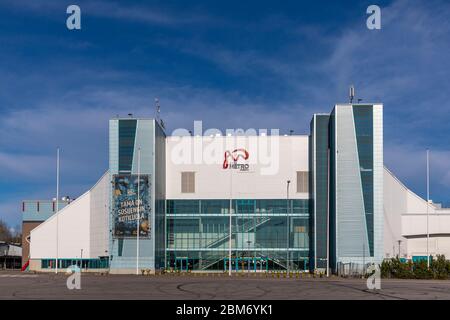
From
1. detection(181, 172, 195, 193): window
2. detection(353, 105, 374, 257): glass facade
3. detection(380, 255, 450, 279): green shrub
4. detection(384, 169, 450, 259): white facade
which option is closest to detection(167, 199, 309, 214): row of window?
detection(181, 172, 195, 193): window

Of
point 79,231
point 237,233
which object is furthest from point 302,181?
point 79,231

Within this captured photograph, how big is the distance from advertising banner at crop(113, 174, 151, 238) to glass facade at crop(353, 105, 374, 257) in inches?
1048

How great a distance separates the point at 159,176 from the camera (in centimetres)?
7900

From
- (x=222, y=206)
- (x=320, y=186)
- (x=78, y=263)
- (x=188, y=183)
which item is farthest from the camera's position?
(x=188, y=183)

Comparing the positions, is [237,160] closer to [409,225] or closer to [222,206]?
[222,206]

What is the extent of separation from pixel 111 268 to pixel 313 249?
85.2 ft

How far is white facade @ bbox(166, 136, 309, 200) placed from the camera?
270ft

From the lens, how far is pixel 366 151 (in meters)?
74.2

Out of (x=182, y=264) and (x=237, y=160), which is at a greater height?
(x=237, y=160)

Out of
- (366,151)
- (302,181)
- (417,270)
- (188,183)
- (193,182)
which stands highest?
(366,151)

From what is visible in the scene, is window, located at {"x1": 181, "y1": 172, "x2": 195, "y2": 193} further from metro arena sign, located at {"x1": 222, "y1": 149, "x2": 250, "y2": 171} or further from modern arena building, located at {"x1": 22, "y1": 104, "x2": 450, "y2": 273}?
metro arena sign, located at {"x1": 222, "y1": 149, "x2": 250, "y2": 171}

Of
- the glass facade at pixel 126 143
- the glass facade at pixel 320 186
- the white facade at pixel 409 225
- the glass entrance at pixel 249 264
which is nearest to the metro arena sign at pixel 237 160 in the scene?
the glass facade at pixel 320 186

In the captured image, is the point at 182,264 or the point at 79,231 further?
the point at 79,231

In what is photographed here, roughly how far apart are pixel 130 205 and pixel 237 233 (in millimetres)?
15868
